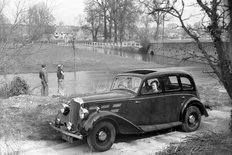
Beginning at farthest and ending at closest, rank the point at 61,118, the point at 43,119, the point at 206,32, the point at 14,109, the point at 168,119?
the point at 14,109 → the point at 43,119 → the point at 168,119 → the point at 61,118 → the point at 206,32

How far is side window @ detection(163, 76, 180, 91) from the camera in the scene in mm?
7395

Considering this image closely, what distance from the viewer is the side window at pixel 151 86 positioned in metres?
7.03

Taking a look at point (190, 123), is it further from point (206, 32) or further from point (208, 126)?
point (206, 32)

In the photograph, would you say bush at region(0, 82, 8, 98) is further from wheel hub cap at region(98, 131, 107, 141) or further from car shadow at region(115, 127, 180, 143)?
wheel hub cap at region(98, 131, 107, 141)

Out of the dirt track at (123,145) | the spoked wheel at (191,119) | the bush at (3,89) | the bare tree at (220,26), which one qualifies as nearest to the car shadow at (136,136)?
the dirt track at (123,145)

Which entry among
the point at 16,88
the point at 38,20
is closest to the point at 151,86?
the point at 38,20

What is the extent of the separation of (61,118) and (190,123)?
3.36 meters

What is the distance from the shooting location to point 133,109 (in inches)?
265

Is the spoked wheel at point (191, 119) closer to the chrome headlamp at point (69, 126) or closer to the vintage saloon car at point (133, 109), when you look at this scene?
the vintage saloon car at point (133, 109)

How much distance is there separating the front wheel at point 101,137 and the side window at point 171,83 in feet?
6.57

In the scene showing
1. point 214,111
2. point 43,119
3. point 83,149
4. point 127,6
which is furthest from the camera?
point 127,6

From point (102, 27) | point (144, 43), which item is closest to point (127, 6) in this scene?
point (144, 43)

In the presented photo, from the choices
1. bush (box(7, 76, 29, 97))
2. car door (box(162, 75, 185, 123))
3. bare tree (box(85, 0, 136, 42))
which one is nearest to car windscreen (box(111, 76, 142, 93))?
car door (box(162, 75, 185, 123))

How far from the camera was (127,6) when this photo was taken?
208 ft
